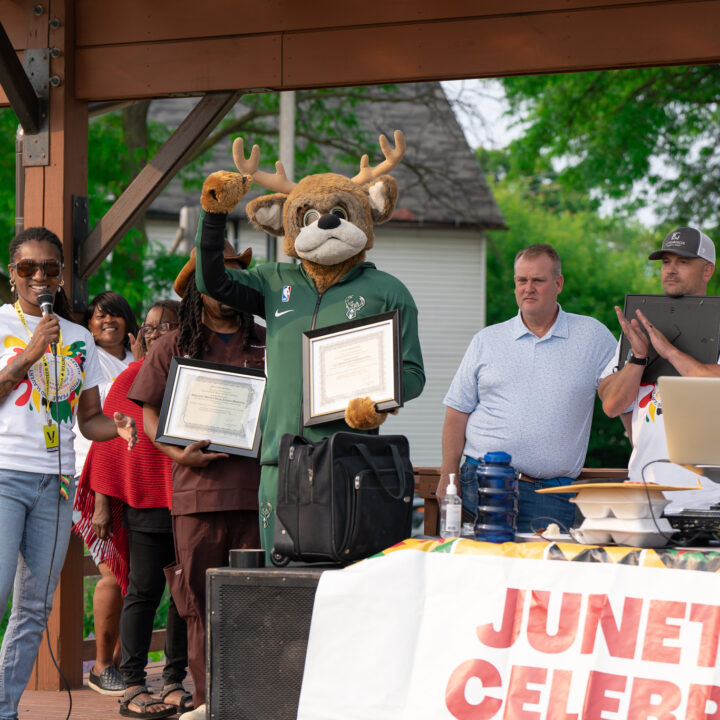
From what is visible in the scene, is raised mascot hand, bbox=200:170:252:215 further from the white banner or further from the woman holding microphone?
the white banner

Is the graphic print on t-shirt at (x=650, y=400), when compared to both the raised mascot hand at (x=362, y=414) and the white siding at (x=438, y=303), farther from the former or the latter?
the white siding at (x=438, y=303)

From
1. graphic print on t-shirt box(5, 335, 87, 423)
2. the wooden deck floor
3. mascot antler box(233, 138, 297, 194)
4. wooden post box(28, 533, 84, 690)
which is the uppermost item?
mascot antler box(233, 138, 297, 194)

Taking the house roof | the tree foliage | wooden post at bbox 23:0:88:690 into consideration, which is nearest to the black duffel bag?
wooden post at bbox 23:0:88:690

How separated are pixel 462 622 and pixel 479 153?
1524 inches

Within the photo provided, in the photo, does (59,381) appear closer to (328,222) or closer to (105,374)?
(328,222)

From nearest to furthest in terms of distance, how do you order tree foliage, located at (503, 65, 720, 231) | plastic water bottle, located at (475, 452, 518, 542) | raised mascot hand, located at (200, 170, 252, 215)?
1. plastic water bottle, located at (475, 452, 518, 542)
2. raised mascot hand, located at (200, 170, 252, 215)
3. tree foliage, located at (503, 65, 720, 231)

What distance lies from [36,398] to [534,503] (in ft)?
6.74

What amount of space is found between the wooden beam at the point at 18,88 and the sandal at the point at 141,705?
9.47 feet

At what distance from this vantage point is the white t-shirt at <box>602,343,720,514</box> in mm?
4207

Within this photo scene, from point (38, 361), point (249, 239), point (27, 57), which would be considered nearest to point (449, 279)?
point (249, 239)

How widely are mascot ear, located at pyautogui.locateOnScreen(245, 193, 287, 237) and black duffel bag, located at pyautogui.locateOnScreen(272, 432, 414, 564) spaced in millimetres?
1188

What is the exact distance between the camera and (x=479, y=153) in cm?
4084

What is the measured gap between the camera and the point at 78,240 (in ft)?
18.8

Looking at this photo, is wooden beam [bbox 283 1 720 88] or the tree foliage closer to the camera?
wooden beam [bbox 283 1 720 88]
